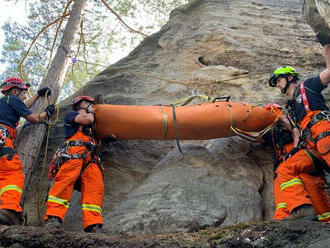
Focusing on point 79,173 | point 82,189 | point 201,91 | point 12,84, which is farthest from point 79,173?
point 201,91

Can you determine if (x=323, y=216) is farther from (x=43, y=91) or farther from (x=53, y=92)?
(x=53, y=92)

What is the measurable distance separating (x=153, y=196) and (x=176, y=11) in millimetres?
6154

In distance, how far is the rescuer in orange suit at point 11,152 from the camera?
167 inches

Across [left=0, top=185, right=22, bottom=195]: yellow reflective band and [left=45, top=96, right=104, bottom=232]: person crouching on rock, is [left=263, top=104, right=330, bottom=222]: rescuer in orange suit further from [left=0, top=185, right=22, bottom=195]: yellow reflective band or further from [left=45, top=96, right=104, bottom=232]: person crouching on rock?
[left=0, top=185, right=22, bottom=195]: yellow reflective band

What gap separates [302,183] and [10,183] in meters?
3.37

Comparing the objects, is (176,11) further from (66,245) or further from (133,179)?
(66,245)

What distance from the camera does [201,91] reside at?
7078 millimetres

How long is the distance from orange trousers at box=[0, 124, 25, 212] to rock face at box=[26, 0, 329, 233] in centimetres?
86

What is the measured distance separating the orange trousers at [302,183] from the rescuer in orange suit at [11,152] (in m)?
3.02

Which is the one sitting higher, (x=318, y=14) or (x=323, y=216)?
(x=318, y=14)

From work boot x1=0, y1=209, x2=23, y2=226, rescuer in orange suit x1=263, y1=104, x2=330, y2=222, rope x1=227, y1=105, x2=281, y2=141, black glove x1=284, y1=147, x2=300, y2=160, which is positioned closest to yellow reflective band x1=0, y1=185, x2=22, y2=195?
work boot x1=0, y1=209, x2=23, y2=226

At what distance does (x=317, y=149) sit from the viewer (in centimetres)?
431

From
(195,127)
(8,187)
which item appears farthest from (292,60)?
(8,187)

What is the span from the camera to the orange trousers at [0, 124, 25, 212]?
168 inches
